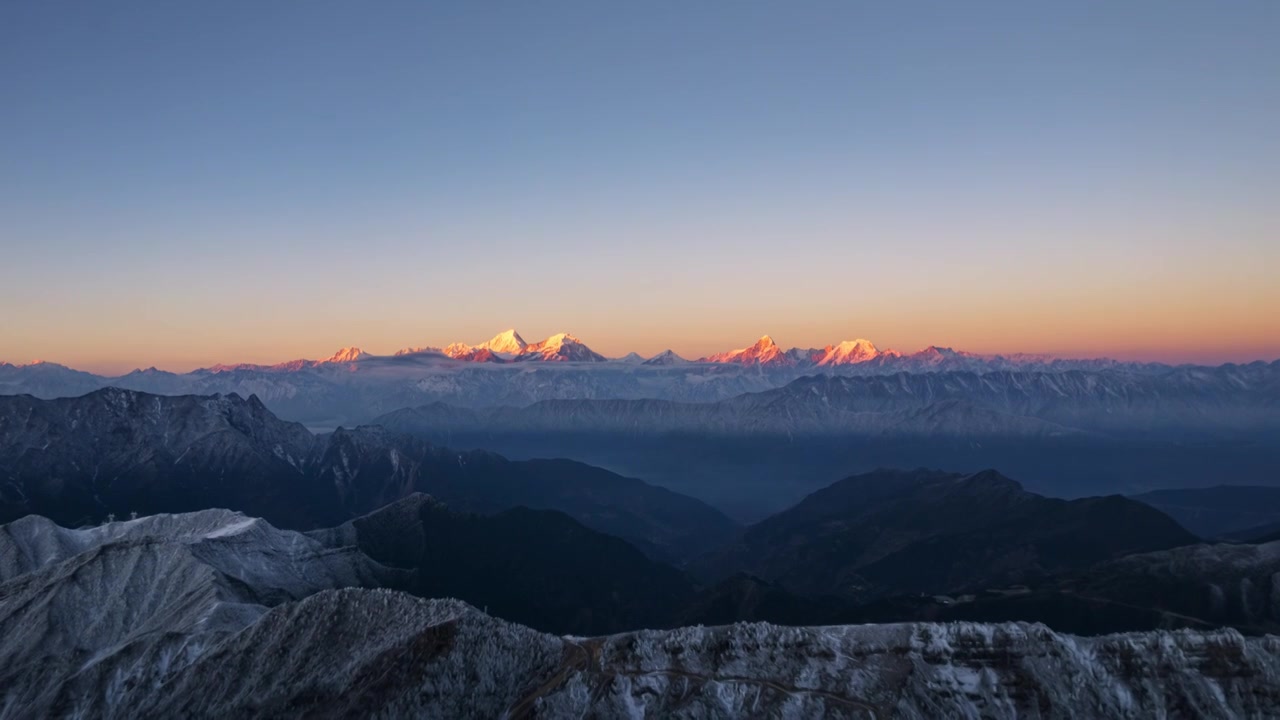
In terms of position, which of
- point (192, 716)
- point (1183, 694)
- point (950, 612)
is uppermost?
point (1183, 694)

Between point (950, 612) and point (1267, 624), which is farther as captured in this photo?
point (950, 612)

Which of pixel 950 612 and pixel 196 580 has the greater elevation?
pixel 196 580

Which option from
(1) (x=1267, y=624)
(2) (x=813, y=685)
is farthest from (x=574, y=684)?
(1) (x=1267, y=624)

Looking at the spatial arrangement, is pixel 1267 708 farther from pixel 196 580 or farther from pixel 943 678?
pixel 196 580

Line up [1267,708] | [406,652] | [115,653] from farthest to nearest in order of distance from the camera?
[115,653]
[406,652]
[1267,708]

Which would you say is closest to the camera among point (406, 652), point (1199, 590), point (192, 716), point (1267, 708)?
point (1267, 708)

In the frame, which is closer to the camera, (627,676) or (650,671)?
(627,676)

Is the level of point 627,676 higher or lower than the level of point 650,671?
lower

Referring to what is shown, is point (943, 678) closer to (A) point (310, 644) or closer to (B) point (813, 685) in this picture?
(B) point (813, 685)
